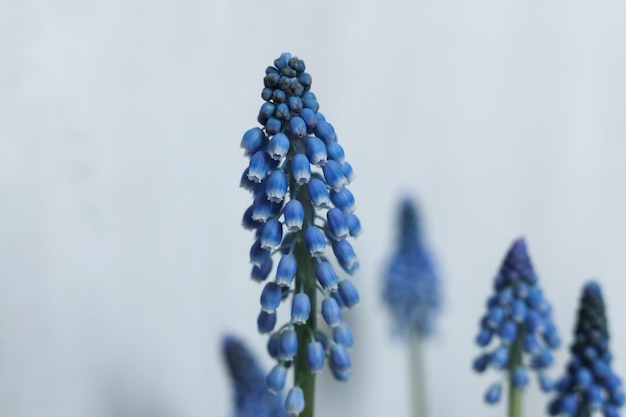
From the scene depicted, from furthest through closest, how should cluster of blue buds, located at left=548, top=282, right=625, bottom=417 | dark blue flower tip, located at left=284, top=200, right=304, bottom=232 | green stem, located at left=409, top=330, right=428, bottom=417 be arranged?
green stem, located at left=409, top=330, right=428, bottom=417
cluster of blue buds, located at left=548, top=282, right=625, bottom=417
dark blue flower tip, located at left=284, top=200, right=304, bottom=232

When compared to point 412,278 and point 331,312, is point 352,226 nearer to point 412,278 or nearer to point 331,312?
point 331,312

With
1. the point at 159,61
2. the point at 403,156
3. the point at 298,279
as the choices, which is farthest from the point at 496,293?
the point at 159,61

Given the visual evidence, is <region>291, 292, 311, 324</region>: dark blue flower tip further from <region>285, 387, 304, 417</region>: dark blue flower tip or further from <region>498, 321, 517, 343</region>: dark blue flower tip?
<region>498, 321, 517, 343</region>: dark blue flower tip

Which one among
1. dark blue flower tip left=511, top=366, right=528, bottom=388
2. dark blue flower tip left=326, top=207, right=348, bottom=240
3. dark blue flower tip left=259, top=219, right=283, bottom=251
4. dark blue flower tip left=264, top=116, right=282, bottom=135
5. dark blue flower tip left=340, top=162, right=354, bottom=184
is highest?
dark blue flower tip left=264, top=116, right=282, bottom=135

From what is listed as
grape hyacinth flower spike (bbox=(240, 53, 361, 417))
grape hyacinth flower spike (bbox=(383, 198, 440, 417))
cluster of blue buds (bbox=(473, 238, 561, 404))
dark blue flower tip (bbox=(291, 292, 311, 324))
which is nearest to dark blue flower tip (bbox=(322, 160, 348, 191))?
grape hyacinth flower spike (bbox=(240, 53, 361, 417))

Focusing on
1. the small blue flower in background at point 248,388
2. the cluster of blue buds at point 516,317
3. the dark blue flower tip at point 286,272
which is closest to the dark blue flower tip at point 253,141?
the dark blue flower tip at point 286,272

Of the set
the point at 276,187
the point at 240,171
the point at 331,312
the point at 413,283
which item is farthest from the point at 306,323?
the point at 240,171
